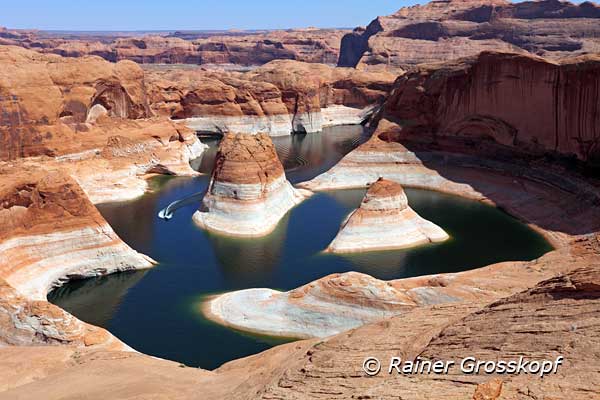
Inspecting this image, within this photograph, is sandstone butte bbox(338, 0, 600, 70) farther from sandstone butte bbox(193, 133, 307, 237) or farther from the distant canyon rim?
sandstone butte bbox(193, 133, 307, 237)

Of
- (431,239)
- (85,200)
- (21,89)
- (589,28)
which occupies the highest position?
(589,28)

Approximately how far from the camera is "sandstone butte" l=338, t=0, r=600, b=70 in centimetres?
10781

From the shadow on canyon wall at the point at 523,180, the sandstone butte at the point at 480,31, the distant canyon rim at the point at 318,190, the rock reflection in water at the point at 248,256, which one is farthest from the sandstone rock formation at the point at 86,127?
the sandstone butte at the point at 480,31

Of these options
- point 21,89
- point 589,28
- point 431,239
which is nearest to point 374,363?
point 431,239

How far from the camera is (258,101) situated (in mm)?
78812

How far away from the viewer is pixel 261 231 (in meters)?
37.2

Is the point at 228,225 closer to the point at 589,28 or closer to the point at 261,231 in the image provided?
the point at 261,231

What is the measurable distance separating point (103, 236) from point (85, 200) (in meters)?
2.10

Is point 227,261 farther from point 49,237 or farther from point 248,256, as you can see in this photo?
point 49,237

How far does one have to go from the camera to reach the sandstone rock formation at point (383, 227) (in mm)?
33719

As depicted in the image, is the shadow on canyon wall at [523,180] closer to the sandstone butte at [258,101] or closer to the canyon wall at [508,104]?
the canyon wall at [508,104]

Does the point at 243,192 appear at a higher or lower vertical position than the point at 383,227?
higher

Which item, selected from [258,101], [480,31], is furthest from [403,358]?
[480,31]

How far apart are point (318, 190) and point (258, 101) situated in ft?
110
